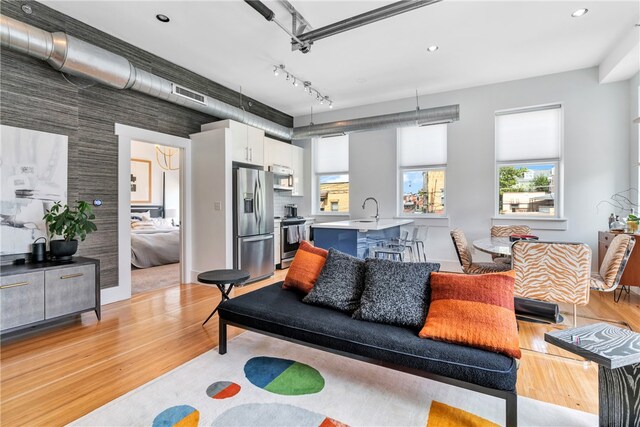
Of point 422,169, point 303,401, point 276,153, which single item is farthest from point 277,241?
point 303,401

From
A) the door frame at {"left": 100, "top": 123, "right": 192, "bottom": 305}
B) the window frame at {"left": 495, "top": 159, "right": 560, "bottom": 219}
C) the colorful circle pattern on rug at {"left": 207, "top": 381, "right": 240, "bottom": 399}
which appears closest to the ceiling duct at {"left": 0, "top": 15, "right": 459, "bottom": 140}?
the door frame at {"left": 100, "top": 123, "right": 192, "bottom": 305}

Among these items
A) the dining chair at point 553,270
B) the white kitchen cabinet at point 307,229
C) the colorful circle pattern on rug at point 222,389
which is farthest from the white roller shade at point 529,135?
the colorful circle pattern on rug at point 222,389

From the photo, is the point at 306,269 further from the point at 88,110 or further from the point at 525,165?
the point at 525,165

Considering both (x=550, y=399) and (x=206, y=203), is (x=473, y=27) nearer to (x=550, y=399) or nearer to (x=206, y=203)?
(x=550, y=399)

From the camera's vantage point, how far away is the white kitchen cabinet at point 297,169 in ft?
21.4

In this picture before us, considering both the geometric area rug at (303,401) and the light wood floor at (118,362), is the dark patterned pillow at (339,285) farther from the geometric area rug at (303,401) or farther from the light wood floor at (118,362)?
the light wood floor at (118,362)

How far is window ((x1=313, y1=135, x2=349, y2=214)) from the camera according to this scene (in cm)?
654

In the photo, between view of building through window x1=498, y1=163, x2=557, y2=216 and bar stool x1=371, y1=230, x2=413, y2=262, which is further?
view of building through window x1=498, y1=163, x2=557, y2=216

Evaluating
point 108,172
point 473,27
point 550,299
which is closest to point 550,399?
point 550,299

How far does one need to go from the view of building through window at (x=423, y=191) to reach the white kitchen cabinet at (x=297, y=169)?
2.24 meters

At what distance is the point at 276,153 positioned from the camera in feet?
19.6

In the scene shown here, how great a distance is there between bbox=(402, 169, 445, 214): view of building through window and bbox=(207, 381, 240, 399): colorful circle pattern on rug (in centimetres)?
462

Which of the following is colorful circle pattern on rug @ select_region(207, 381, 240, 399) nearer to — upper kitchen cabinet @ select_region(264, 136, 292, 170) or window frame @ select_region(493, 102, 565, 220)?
upper kitchen cabinet @ select_region(264, 136, 292, 170)

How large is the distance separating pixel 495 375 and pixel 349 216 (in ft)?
16.3
